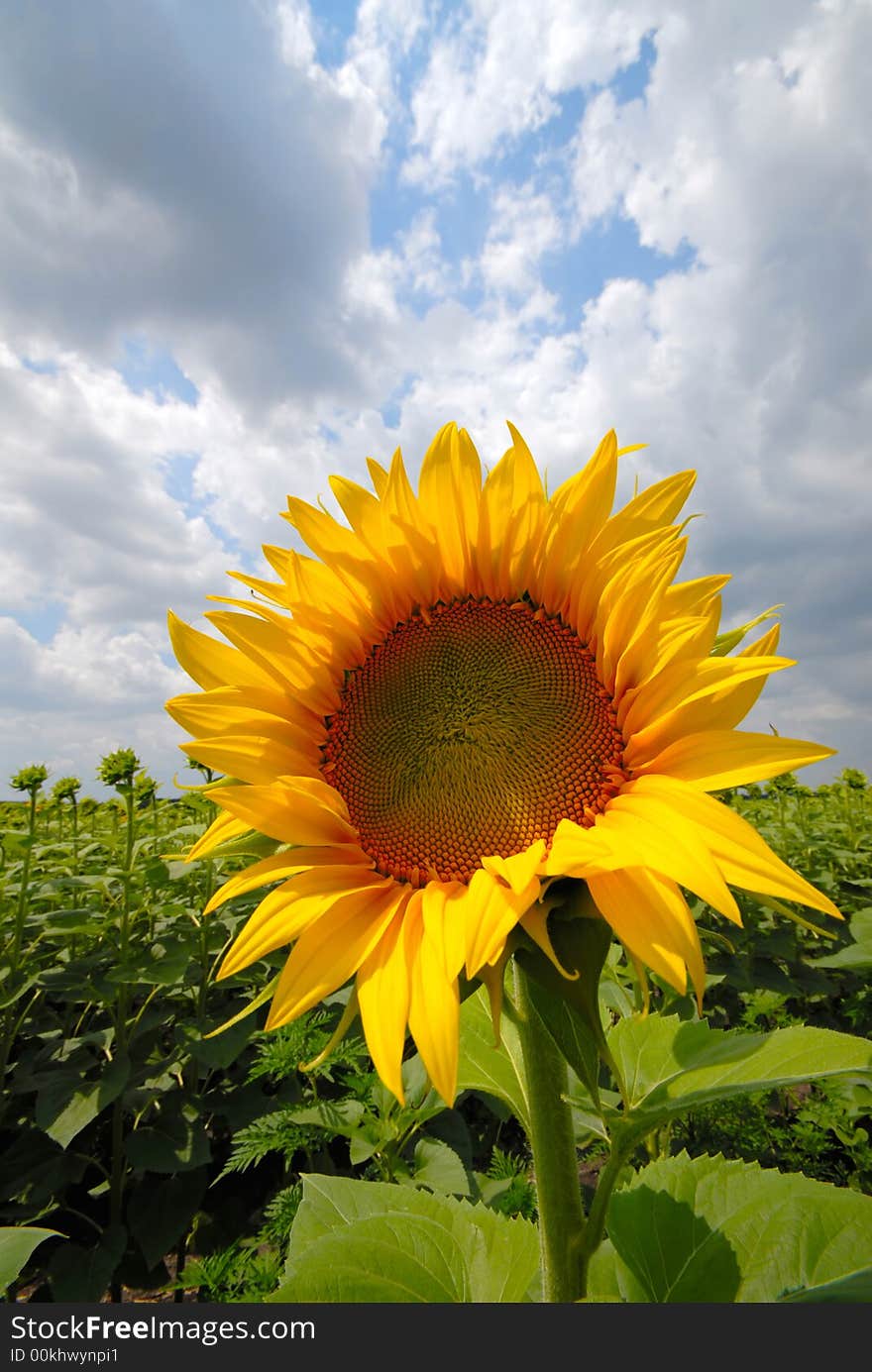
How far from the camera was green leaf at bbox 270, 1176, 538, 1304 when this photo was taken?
93 cm

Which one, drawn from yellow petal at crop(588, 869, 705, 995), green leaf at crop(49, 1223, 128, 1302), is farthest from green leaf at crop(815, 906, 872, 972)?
green leaf at crop(49, 1223, 128, 1302)

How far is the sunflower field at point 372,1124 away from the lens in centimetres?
98

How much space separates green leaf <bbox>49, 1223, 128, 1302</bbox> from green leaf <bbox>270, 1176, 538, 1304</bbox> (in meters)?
2.33

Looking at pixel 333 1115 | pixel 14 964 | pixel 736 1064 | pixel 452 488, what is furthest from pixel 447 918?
pixel 14 964

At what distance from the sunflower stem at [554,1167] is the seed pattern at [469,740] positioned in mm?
220

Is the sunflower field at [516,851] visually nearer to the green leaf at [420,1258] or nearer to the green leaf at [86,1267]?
the green leaf at [420,1258]

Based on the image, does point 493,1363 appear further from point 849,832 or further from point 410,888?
point 849,832

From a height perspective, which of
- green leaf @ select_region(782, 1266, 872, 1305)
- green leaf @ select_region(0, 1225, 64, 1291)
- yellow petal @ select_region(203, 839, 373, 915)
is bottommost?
green leaf @ select_region(782, 1266, 872, 1305)

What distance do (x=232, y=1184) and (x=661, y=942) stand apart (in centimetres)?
323

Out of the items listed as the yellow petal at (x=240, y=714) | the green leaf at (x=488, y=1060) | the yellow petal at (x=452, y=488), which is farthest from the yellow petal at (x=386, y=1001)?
the yellow petal at (x=452, y=488)

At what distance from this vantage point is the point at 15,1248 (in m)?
1.02

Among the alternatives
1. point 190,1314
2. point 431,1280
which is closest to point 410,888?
point 431,1280

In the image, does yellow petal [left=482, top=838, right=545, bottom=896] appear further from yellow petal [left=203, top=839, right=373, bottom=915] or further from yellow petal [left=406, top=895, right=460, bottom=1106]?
yellow petal [left=203, top=839, right=373, bottom=915]

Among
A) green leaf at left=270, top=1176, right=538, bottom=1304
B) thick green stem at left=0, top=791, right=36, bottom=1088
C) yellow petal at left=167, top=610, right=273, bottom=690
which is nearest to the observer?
green leaf at left=270, top=1176, right=538, bottom=1304
